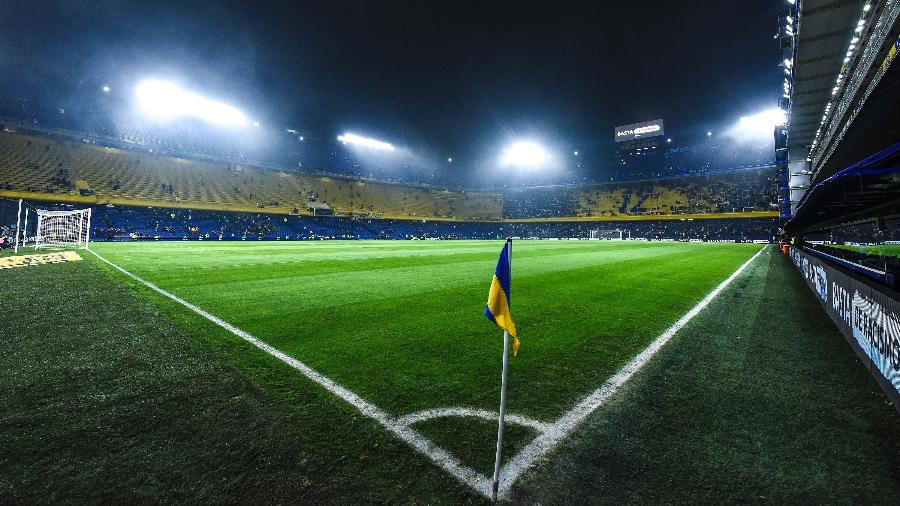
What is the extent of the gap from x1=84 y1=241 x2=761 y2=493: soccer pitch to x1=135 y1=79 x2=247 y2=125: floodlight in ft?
148

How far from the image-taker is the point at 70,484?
1778 mm

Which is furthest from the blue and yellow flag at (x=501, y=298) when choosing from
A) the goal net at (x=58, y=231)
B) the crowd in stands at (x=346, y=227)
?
the crowd in stands at (x=346, y=227)

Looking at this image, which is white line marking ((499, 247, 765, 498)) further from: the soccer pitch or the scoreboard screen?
the scoreboard screen

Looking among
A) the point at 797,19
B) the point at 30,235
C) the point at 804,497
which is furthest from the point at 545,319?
the point at 30,235

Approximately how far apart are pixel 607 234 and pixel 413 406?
2359 inches

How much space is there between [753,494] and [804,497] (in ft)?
0.72

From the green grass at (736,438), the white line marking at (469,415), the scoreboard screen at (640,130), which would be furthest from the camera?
the scoreboard screen at (640,130)

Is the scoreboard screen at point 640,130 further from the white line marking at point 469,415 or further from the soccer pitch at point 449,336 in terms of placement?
the white line marking at point 469,415

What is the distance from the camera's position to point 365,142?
65.2m

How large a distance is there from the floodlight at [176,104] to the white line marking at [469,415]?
53.2m

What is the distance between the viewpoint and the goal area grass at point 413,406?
1.84 meters

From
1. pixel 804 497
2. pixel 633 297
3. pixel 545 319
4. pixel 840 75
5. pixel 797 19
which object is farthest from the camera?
pixel 840 75

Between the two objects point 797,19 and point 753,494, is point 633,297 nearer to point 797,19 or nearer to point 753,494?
point 753,494

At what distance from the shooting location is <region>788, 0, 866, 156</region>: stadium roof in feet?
38.8
